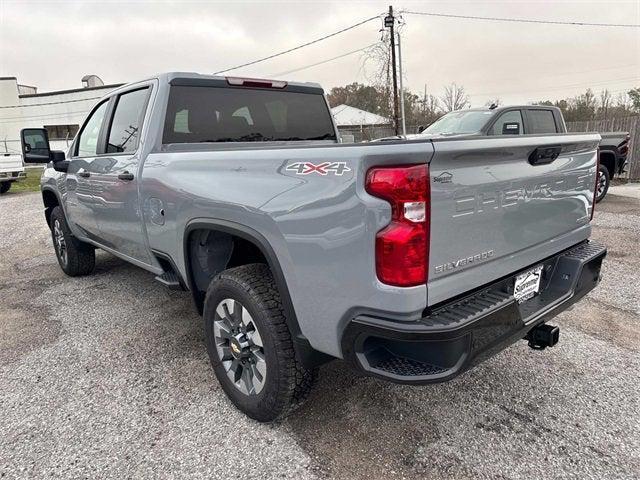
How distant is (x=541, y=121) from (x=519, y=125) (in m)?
1.08

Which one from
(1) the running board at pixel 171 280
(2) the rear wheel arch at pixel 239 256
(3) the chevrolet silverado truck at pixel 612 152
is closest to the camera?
(2) the rear wheel arch at pixel 239 256

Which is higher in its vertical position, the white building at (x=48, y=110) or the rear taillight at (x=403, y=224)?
the white building at (x=48, y=110)

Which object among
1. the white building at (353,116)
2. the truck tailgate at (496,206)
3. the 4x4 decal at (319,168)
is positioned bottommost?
the truck tailgate at (496,206)

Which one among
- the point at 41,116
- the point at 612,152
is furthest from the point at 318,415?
the point at 41,116

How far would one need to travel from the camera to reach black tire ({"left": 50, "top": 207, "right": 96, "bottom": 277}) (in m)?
5.29

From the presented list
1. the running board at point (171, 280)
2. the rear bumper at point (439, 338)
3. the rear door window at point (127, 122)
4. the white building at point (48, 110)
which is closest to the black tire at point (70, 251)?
the rear door window at point (127, 122)

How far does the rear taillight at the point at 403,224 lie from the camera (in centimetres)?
175

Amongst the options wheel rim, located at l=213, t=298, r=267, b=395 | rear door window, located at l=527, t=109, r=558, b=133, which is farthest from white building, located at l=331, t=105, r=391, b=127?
wheel rim, located at l=213, t=298, r=267, b=395

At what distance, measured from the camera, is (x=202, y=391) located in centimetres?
295

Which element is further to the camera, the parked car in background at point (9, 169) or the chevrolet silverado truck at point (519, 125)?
the parked car in background at point (9, 169)

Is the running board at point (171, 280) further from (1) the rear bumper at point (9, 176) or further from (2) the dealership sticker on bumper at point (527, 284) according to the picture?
(1) the rear bumper at point (9, 176)

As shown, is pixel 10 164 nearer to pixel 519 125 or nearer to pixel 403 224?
pixel 519 125

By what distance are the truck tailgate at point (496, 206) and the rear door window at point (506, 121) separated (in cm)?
581

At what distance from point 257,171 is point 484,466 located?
1.83 m
